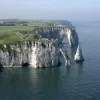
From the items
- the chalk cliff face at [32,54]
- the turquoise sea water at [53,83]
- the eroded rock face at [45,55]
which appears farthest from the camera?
the chalk cliff face at [32,54]

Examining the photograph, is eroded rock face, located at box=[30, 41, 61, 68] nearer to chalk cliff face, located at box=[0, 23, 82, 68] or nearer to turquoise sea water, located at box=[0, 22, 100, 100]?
chalk cliff face, located at box=[0, 23, 82, 68]

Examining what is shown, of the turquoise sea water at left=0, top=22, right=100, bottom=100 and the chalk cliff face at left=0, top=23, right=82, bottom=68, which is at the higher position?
the chalk cliff face at left=0, top=23, right=82, bottom=68

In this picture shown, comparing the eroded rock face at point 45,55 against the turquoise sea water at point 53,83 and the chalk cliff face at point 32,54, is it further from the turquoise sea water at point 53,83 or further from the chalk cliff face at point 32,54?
the turquoise sea water at point 53,83

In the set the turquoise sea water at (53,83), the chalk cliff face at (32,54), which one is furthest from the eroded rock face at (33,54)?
the turquoise sea water at (53,83)

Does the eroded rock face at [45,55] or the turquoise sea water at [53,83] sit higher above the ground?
the eroded rock face at [45,55]

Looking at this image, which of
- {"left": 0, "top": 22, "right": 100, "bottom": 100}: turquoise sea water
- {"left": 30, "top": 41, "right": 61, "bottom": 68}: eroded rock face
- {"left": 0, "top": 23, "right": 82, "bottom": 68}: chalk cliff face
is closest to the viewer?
{"left": 0, "top": 22, "right": 100, "bottom": 100}: turquoise sea water

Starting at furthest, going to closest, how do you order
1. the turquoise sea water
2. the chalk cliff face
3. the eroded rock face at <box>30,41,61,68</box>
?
1. the chalk cliff face
2. the eroded rock face at <box>30,41,61,68</box>
3. the turquoise sea water

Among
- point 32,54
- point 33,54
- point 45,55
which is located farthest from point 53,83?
point 32,54

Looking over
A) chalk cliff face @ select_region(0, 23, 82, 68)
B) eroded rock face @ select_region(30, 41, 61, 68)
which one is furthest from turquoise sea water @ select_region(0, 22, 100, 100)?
chalk cliff face @ select_region(0, 23, 82, 68)

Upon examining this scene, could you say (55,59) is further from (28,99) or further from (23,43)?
(28,99)

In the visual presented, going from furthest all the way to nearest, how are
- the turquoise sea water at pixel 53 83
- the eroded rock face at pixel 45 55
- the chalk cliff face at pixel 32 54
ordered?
the chalk cliff face at pixel 32 54 → the eroded rock face at pixel 45 55 → the turquoise sea water at pixel 53 83
